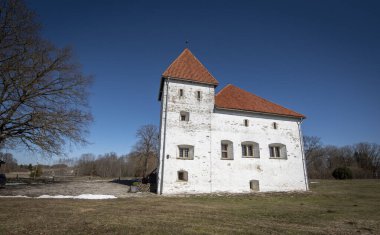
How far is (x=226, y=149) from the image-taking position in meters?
18.3

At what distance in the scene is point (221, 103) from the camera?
18969 mm

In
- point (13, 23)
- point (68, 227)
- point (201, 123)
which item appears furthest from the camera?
point (201, 123)

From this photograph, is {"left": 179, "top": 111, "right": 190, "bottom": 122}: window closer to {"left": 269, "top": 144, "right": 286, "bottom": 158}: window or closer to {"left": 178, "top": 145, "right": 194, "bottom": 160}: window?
{"left": 178, "top": 145, "right": 194, "bottom": 160}: window

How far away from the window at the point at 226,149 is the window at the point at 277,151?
4.14 meters

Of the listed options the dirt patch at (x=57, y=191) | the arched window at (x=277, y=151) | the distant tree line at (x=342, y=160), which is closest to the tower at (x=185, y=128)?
the dirt patch at (x=57, y=191)

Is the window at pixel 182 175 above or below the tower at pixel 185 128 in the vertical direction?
below

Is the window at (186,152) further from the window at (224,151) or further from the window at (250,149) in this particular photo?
the window at (250,149)

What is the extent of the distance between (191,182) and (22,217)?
36.4ft

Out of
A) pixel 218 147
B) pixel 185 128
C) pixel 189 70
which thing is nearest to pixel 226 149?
pixel 218 147

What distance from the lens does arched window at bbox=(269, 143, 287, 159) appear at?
19312 millimetres

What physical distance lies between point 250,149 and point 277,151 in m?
2.85

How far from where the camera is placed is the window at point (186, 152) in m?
16.8

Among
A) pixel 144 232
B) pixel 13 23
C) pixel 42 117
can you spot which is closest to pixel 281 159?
pixel 144 232

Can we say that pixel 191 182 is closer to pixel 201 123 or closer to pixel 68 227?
pixel 201 123
